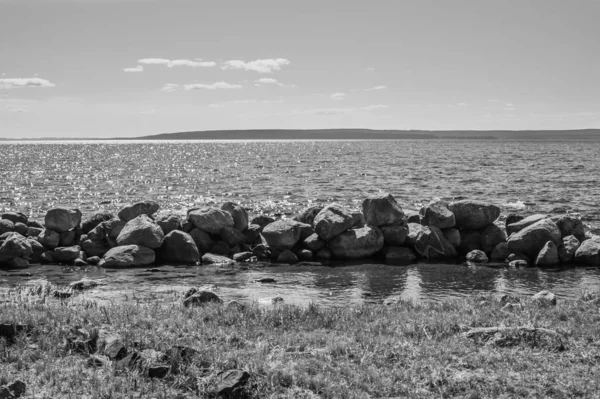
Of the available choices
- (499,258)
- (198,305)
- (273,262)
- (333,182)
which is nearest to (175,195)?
(333,182)

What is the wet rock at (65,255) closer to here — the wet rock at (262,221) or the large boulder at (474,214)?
the wet rock at (262,221)

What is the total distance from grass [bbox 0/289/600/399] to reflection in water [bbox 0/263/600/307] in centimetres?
422

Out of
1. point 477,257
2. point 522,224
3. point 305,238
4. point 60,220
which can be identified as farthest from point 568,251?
point 60,220

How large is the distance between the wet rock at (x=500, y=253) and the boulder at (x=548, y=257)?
4.83 feet

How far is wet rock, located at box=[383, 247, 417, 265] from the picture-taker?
23.5 meters

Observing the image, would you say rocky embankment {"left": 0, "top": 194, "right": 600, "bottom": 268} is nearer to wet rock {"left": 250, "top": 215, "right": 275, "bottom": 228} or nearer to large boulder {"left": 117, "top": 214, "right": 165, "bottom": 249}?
large boulder {"left": 117, "top": 214, "right": 165, "bottom": 249}

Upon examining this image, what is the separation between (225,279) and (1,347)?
11.0m

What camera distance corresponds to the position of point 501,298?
14602mm

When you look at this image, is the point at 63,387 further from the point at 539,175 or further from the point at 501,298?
the point at 539,175

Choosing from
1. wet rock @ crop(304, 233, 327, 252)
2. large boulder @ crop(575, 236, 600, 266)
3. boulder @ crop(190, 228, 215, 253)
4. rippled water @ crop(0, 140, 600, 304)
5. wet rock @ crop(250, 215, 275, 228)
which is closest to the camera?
rippled water @ crop(0, 140, 600, 304)

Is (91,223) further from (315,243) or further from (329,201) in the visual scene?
(329,201)

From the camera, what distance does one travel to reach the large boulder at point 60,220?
24.8 m

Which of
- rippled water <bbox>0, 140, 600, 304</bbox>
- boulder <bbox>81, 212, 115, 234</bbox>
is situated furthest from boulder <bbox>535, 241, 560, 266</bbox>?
boulder <bbox>81, 212, 115, 234</bbox>

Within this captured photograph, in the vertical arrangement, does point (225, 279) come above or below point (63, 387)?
below
